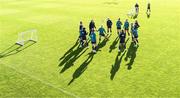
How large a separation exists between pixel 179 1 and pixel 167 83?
32676mm

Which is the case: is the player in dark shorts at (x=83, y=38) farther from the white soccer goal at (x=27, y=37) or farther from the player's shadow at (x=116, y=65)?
the white soccer goal at (x=27, y=37)

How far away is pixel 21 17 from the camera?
1442 inches

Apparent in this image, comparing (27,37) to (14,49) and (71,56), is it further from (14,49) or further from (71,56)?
(71,56)

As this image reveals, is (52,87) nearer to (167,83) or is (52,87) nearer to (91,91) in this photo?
(91,91)

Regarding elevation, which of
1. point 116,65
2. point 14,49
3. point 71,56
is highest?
point 14,49

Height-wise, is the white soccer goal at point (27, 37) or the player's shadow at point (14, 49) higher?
the white soccer goal at point (27, 37)

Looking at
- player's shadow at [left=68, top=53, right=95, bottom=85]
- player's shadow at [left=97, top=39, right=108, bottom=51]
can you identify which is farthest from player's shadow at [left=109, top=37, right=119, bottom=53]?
player's shadow at [left=68, top=53, right=95, bottom=85]

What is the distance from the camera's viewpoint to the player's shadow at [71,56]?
59.4 ft

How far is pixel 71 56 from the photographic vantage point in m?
19.7

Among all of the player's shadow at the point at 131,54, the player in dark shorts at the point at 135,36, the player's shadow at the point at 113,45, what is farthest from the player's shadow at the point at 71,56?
the player in dark shorts at the point at 135,36

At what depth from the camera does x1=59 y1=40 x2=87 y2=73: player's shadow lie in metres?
18.1

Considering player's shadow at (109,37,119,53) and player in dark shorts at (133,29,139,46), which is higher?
player in dark shorts at (133,29,139,46)

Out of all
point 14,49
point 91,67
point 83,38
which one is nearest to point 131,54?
point 91,67

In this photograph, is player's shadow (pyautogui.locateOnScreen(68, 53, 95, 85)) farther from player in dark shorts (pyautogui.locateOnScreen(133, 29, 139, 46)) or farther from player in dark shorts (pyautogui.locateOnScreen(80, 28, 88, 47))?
player in dark shorts (pyautogui.locateOnScreen(133, 29, 139, 46))
